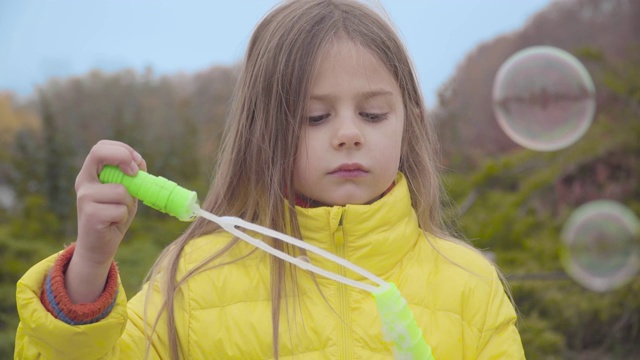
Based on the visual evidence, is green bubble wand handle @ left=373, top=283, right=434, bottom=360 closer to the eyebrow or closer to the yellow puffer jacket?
the yellow puffer jacket

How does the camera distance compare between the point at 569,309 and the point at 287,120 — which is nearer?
the point at 287,120

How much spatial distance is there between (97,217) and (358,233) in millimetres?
587

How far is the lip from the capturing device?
1.63 m

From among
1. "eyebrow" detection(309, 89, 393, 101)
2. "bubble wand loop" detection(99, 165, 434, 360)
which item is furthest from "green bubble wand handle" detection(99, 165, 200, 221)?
"eyebrow" detection(309, 89, 393, 101)

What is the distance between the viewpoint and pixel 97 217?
1333 millimetres

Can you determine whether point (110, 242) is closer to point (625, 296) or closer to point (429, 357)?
point (429, 357)

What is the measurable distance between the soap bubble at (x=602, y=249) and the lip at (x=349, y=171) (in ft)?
7.17

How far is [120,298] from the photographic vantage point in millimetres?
1419

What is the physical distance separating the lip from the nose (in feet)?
0.15

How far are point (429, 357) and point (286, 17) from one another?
89cm

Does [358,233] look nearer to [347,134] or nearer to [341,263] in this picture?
[347,134]

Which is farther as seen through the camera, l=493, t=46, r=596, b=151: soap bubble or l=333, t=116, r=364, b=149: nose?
l=493, t=46, r=596, b=151: soap bubble

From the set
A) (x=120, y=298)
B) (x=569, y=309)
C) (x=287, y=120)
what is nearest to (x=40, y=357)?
(x=120, y=298)

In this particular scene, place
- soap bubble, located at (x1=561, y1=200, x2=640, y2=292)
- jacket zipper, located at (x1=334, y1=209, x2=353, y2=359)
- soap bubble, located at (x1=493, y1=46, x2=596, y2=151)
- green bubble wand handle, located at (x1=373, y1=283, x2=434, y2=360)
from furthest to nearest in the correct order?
soap bubble, located at (x1=493, y1=46, x2=596, y2=151) < soap bubble, located at (x1=561, y1=200, x2=640, y2=292) < jacket zipper, located at (x1=334, y1=209, x2=353, y2=359) < green bubble wand handle, located at (x1=373, y1=283, x2=434, y2=360)
